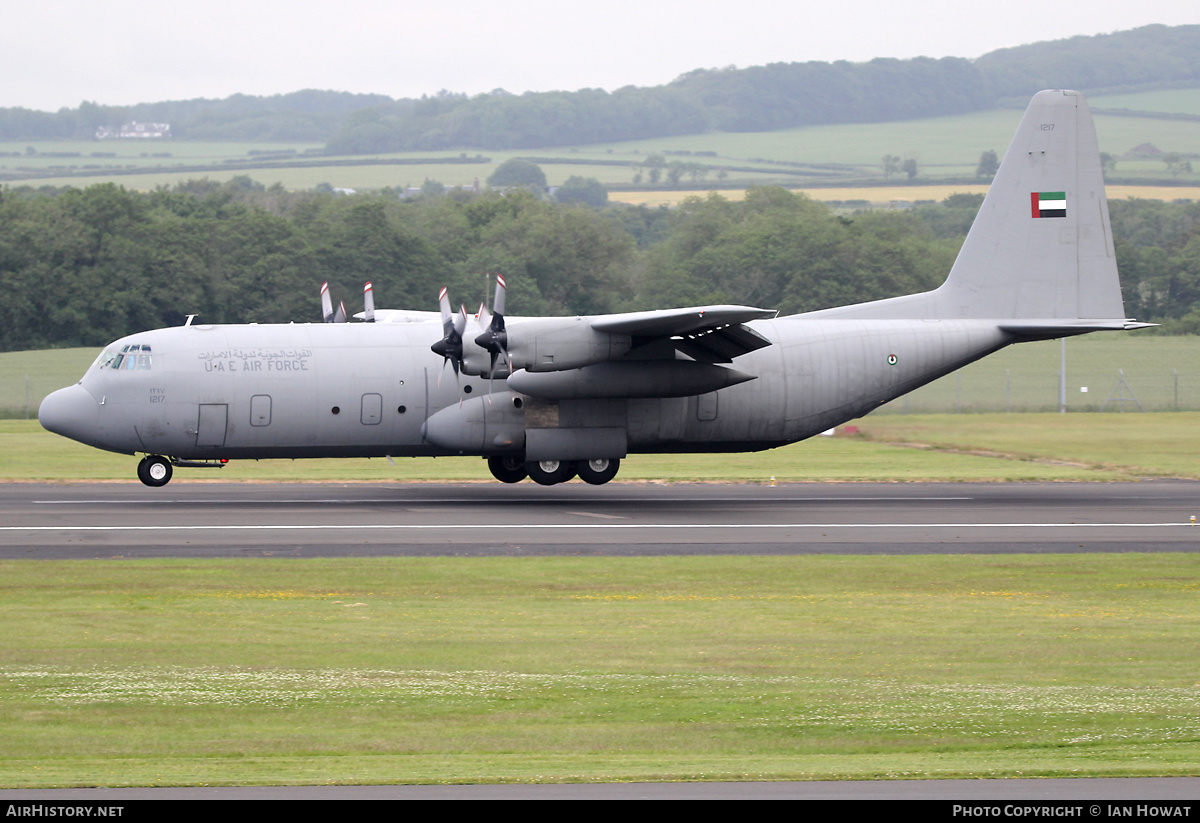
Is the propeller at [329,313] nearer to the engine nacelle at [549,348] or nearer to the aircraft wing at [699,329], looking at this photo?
the engine nacelle at [549,348]

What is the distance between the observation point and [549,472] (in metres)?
28.4

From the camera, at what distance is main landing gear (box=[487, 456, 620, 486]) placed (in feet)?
92.7

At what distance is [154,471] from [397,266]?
48.2m

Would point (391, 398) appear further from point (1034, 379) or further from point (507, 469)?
point (1034, 379)

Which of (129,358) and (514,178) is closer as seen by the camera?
(129,358)

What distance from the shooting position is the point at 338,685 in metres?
11.8

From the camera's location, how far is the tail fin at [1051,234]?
29.4 meters

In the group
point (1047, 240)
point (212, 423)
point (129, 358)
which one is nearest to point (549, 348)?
point (212, 423)

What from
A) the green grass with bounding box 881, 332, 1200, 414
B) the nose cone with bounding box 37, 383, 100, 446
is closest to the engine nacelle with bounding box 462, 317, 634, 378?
the nose cone with bounding box 37, 383, 100, 446

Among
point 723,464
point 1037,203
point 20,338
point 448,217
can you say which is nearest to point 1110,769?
point 1037,203

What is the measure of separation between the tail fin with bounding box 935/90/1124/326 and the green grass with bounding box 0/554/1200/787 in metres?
11.4

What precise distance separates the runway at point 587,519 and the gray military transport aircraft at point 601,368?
134cm

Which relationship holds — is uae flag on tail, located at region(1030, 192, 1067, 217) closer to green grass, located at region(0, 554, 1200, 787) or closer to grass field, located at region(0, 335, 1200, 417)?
green grass, located at region(0, 554, 1200, 787)

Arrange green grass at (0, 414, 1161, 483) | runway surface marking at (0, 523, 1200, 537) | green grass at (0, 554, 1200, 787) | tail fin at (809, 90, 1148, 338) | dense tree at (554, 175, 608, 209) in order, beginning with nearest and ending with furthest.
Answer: green grass at (0, 554, 1200, 787) → runway surface marking at (0, 523, 1200, 537) → tail fin at (809, 90, 1148, 338) → green grass at (0, 414, 1161, 483) → dense tree at (554, 175, 608, 209)
